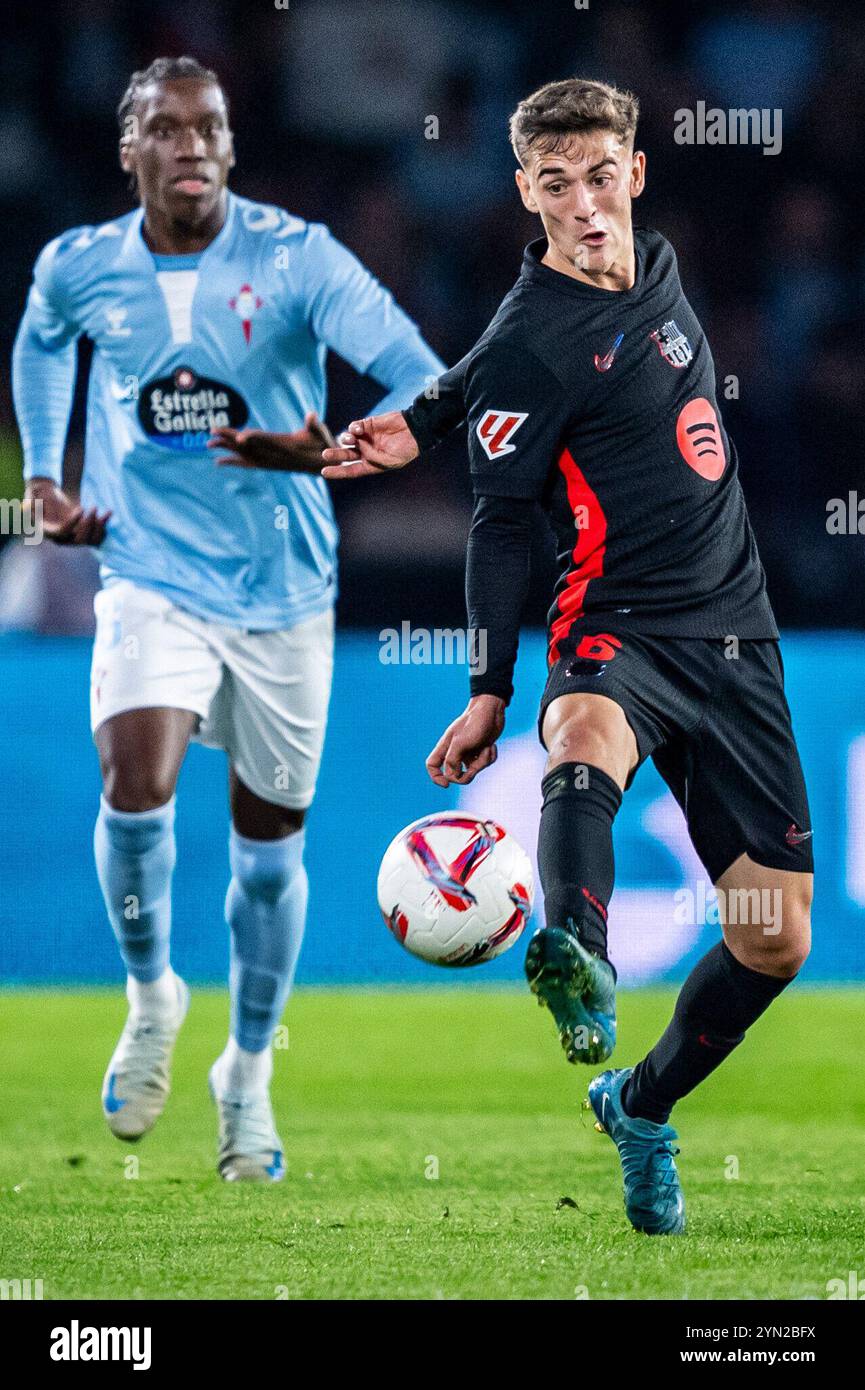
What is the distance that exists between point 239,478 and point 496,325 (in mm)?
1566

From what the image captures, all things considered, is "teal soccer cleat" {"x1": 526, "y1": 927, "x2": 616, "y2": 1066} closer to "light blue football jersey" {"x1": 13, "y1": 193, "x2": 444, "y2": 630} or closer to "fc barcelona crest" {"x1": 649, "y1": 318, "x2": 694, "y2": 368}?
"fc barcelona crest" {"x1": 649, "y1": 318, "x2": 694, "y2": 368}

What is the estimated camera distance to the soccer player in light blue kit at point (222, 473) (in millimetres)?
4945

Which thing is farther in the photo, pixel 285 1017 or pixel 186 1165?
pixel 285 1017

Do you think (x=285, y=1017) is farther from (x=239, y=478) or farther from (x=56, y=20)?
(x=56, y=20)

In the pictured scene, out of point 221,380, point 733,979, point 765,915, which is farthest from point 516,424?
point 221,380

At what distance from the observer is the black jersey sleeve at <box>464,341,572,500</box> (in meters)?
3.48

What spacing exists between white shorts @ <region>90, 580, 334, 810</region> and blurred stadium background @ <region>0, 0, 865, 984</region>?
1.81 meters

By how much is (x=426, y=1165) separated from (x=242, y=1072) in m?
0.54

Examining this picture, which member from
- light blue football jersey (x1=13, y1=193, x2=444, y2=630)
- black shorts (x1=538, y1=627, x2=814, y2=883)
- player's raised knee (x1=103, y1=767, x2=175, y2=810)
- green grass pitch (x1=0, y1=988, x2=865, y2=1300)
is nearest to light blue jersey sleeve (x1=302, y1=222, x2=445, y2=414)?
light blue football jersey (x1=13, y1=193, x2=444, y2=630)

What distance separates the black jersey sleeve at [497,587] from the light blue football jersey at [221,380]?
150 cm

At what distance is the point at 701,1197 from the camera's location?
4.12 m

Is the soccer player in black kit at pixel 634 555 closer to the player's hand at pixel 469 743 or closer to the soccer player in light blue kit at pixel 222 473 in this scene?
the player's hand at pixel 469 743

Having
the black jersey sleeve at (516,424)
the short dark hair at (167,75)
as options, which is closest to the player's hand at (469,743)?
the black jersey sleeve at (516,424)

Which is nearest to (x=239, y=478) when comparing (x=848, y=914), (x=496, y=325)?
(x=496, y=325)
